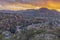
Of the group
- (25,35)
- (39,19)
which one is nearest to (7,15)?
(39,19)

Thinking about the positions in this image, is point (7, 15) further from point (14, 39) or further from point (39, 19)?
point (14, 39)

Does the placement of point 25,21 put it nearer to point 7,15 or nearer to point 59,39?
point 7,15

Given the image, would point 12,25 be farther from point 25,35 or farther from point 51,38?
point 51,38

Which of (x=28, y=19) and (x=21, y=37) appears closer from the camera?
(x=21, y=37)

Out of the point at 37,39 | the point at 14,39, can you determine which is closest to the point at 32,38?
the point at 37,39

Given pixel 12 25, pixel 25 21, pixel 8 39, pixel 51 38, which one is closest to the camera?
pixel 51 38

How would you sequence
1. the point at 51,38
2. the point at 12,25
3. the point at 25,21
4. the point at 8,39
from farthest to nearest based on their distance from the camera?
the point at 25,21, the point at 12,25, the point at 8,39, the point at 51,38

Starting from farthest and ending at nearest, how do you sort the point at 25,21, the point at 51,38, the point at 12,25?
the point at 25,21, the point at 12,25, the point at 51,38

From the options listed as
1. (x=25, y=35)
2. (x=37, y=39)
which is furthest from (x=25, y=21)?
(x=37, y=39)
